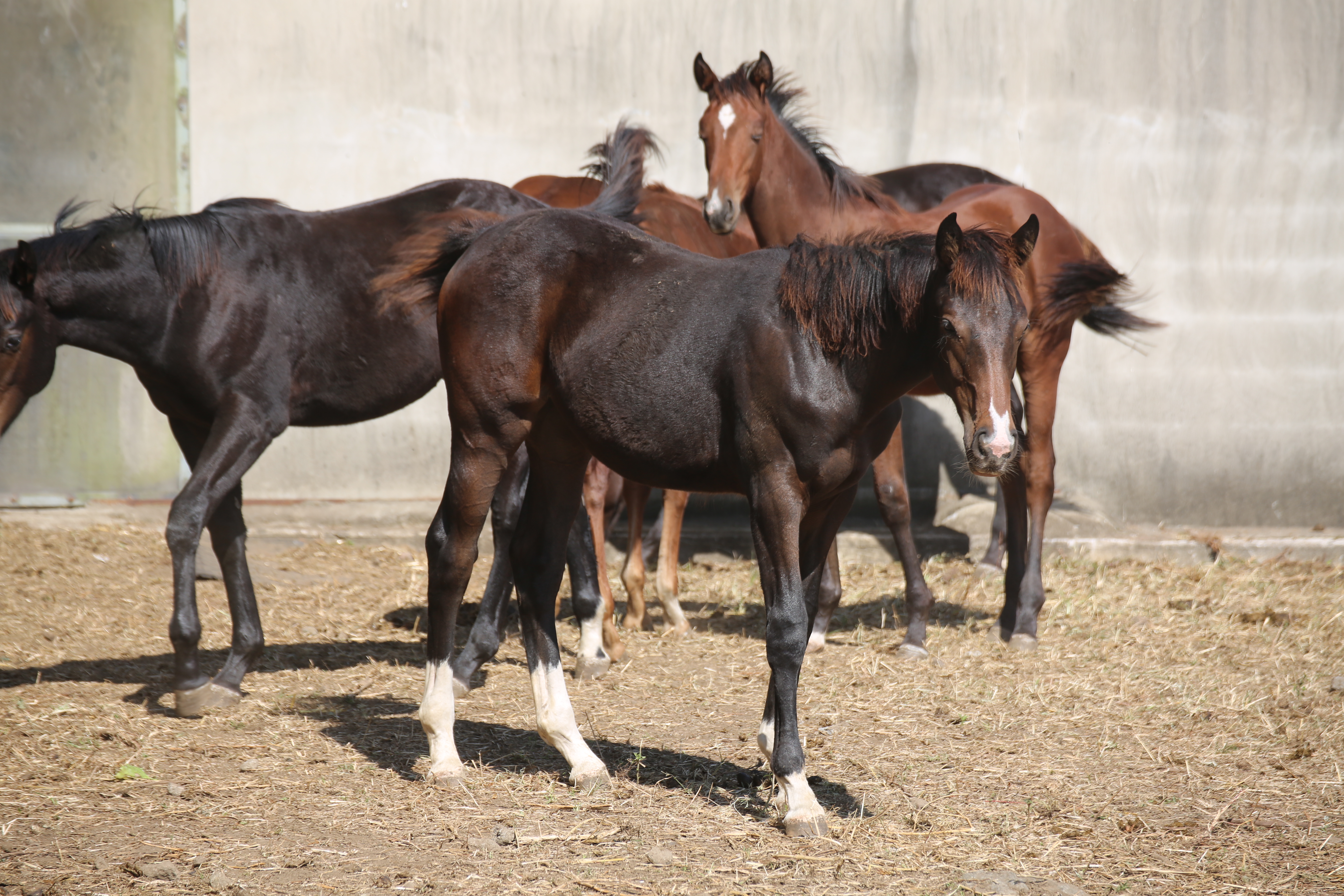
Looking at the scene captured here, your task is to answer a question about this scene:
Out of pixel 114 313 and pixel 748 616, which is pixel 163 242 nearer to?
pixel 114 313

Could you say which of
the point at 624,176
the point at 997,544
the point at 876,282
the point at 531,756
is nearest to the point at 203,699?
A: the point at 531,756

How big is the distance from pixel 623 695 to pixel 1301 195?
6.36 meters

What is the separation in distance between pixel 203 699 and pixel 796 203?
364cm

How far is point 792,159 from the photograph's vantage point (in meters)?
5.86

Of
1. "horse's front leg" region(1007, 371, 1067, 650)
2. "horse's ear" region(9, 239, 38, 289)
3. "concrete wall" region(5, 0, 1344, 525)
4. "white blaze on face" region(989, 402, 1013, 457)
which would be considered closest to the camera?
"white blaze on face" region(989, 402, 1013, 457)

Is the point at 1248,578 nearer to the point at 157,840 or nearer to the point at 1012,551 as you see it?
the point at 1012,551

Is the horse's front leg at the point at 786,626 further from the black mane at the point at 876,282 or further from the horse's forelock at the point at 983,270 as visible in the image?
the horse's forelock at the point at 983,270

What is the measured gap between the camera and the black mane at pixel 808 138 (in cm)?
588

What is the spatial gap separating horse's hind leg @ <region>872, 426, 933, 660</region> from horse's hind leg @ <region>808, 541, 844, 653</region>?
1.22 feet

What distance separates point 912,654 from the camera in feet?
18.3

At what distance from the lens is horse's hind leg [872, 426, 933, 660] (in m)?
5.70

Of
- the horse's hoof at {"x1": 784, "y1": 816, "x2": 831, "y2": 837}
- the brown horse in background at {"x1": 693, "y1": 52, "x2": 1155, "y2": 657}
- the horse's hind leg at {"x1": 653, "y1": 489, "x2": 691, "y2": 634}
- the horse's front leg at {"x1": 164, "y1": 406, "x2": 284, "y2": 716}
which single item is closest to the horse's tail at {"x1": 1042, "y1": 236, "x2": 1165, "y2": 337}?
the brown horse in background at {"x1": 693, "y1": 52, "x2": 1155, "y2": 657}

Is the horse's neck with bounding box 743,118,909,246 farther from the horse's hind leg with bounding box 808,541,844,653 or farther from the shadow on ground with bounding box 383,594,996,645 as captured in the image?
the shadow on ground with bounding box 383,594,996,645

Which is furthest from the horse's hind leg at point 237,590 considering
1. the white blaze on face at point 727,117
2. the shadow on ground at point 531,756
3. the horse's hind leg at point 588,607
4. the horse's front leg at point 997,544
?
the horse's front leg at point 997,544
